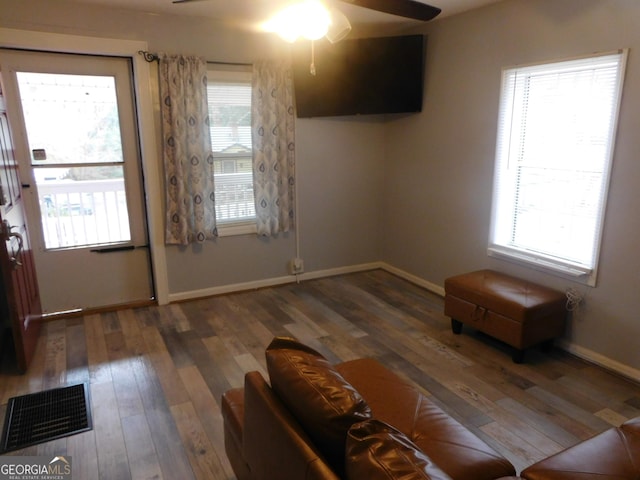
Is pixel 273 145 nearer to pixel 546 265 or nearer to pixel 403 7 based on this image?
pixel 403 7

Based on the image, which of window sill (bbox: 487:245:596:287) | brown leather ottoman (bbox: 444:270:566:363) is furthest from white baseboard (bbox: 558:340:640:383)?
window sill (bbox: 487:245:596:287)

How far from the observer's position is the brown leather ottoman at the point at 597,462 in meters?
1.47

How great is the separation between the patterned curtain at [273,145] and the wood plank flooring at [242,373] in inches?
31.4

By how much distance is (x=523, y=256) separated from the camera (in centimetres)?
335

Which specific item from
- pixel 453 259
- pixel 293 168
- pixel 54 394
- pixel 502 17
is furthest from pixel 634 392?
pixel 54 394

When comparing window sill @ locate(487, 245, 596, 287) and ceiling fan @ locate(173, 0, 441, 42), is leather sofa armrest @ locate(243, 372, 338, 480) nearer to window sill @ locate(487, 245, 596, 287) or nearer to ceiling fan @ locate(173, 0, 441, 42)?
ceiling fan @ locate(173, 0, 441, 42)

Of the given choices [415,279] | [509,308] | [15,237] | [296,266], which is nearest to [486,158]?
[509,308]

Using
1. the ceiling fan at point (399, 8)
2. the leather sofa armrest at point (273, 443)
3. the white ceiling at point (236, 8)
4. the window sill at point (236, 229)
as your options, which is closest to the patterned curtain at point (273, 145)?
the window sill at point (236, 229)

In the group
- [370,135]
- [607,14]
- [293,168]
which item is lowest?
[293,168]

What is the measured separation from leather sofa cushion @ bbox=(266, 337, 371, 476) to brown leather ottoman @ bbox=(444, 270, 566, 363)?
6.13ft

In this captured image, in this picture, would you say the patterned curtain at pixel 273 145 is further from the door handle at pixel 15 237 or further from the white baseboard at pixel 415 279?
the door handle at pixel 15 237

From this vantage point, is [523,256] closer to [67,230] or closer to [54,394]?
[54,394]

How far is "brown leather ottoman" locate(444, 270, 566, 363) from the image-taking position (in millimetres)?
2873

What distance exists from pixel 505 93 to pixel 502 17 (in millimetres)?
Result: 542
